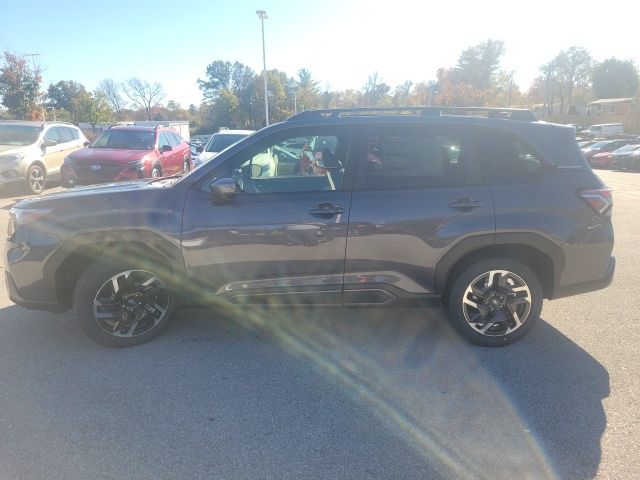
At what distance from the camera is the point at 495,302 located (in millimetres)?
3660

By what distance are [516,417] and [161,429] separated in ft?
7.12

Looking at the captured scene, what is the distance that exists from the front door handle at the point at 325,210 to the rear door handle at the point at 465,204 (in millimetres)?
872

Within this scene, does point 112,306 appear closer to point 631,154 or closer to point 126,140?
point 126,140

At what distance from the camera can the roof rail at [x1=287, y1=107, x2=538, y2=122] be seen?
3781 mm

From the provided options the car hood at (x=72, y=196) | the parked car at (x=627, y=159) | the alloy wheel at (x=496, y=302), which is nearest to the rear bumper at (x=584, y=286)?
the alloy wheel at (x=496, y=302)

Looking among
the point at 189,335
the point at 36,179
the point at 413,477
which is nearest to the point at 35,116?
the point at 36,179

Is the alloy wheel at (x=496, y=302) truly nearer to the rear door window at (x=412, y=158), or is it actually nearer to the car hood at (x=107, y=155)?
the rear door window at (x=412, y=158)

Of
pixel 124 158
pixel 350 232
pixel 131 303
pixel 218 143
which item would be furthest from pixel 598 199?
pixel 218 143

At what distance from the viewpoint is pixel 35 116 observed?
26.5 metres

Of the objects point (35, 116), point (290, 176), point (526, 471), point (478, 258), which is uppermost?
point (35, 116)

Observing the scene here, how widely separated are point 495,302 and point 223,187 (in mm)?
2331

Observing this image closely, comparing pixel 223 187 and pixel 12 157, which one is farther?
pixel 12 157

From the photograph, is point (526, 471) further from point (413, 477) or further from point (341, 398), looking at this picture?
point (341, 398)

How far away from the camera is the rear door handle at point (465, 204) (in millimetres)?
3479
